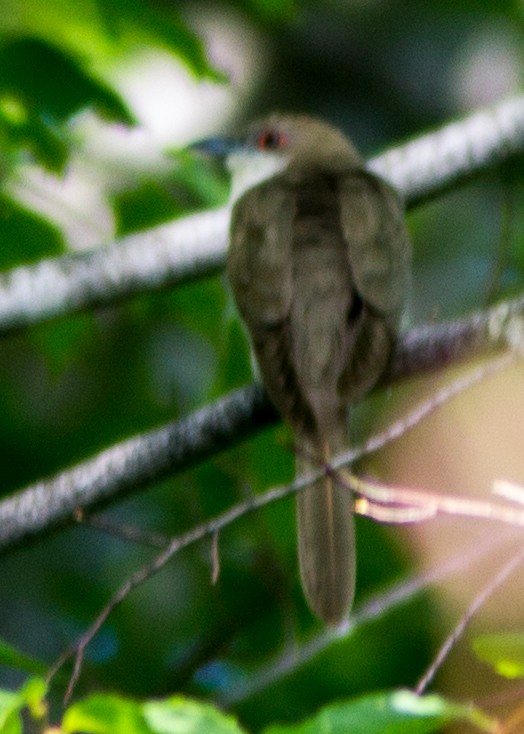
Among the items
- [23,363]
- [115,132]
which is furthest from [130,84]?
[23,363]

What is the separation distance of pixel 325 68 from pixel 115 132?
334cm

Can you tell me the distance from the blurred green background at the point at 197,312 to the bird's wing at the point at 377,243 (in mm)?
332

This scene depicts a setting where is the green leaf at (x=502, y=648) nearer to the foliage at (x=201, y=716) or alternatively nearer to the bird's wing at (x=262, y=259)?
the foliage at (x=201, y=716)

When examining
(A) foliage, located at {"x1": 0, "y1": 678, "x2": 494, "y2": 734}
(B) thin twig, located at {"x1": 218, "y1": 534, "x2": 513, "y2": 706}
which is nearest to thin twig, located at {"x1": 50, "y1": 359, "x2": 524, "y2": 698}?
(A) foliage, located at {"x1": 0, "y1": 678, "x2": 494, "y2": 734}

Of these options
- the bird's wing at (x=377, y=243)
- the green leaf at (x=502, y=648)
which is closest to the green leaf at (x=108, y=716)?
the green leaf at (x=502, y=648)

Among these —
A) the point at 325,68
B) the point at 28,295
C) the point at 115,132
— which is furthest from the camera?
the point at 325,68

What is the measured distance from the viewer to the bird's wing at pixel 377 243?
4227mm

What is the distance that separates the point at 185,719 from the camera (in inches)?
82.4

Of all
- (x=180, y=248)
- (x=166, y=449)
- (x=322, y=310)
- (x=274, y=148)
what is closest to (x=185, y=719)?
(x=166, y=449)

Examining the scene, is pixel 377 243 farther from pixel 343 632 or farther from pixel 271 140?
pixel 271 140

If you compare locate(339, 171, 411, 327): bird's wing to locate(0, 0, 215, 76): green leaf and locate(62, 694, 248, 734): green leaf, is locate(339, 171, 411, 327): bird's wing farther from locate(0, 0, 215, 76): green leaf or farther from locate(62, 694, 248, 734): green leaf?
locate(62, 694, 248, 734): green leaf

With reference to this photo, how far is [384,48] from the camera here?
8812 millimetres

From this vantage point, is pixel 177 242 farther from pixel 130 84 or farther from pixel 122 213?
pixel 130 84

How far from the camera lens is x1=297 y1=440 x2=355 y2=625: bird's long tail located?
11.7 ft
